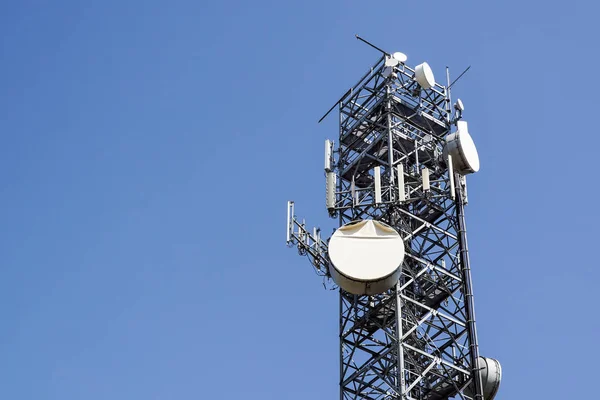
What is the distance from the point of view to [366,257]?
44.8m

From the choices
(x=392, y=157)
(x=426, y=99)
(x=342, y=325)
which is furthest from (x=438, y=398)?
(x=426, y=99)

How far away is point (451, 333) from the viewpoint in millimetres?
46812

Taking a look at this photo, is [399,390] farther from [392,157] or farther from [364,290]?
[392,157]

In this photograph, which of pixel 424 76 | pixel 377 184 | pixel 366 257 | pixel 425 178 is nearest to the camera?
pixel 366 257

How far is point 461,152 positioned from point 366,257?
8387 mm

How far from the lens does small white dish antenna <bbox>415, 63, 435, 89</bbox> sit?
52.9m

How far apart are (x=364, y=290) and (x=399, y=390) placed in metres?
4.13

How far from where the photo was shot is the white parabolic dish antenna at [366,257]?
145ft

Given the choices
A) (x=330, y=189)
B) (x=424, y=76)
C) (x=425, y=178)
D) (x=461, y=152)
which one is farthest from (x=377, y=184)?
(x=424, y=76)

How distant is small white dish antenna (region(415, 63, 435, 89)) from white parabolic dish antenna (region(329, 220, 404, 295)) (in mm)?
9916

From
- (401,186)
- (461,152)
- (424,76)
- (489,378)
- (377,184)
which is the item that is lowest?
(489,378)

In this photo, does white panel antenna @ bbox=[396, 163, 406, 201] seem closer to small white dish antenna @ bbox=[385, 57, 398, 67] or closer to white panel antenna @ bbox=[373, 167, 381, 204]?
white panel antenna @ bbox=[373, 167, 381, 204]

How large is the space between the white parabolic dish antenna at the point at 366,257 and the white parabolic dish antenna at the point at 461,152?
6.41 metres

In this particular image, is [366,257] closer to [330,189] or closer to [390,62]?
[330,189]
